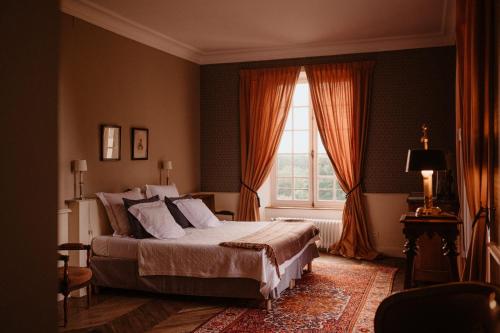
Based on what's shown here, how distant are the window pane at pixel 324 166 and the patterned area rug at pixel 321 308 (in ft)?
→ 6.73

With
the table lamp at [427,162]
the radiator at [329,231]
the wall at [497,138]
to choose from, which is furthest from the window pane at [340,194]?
the wall at [497,138]

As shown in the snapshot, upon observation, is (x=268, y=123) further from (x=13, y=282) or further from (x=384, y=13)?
(x=13, y=282)

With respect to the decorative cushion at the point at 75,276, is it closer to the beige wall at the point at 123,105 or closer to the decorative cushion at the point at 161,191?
the beige wall at the point at 123,105

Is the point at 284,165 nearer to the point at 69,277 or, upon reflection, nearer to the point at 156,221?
the point at 156,221

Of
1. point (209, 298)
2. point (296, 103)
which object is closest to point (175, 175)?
point (296, 103)

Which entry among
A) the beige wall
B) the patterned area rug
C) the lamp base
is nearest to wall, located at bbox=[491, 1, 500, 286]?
the lamp base

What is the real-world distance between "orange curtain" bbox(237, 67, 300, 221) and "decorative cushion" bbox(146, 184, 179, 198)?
1507mm

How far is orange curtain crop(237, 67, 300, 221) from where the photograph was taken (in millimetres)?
7617

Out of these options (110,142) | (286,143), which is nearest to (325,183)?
(286,143)

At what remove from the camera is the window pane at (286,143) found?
7996 millimetres

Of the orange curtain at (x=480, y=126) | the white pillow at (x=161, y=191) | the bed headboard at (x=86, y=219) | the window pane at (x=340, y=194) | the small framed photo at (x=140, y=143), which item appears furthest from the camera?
the window pane at (x=340, y=194)

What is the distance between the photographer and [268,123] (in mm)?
7680

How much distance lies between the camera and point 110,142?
19.5ft

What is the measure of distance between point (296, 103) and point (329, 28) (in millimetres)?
1672
